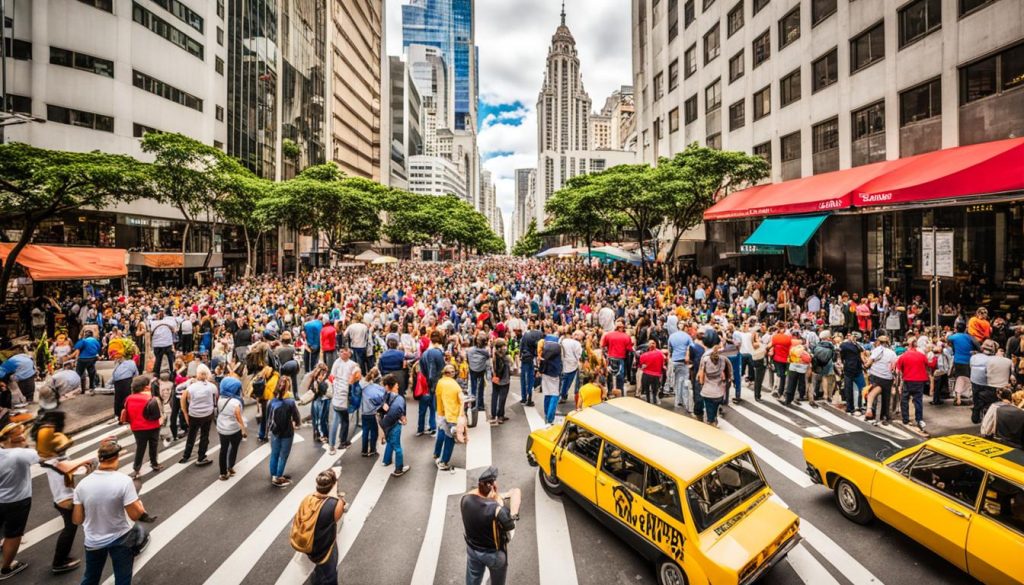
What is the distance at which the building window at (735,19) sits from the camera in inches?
1089

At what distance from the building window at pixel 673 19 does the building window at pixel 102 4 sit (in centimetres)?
4032

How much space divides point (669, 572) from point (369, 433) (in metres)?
5.29

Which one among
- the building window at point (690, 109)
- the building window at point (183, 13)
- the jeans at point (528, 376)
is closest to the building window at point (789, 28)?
the building window at point (690, 109)

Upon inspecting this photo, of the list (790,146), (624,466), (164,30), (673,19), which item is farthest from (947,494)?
(164,30)

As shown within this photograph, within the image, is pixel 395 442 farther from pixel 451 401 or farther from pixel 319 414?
pixel 319 414

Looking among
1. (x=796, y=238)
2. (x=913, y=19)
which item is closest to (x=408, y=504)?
(x=796, y=238)

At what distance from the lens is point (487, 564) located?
163 inches

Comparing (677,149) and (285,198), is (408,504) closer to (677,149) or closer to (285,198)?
(285,198)

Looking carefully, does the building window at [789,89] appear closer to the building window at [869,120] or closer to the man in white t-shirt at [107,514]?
the building window at [869,120]

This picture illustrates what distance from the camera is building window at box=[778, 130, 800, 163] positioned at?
Result: 2335 centimetres

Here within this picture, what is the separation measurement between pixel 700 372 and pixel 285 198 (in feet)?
110

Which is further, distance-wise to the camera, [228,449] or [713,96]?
[713,96]

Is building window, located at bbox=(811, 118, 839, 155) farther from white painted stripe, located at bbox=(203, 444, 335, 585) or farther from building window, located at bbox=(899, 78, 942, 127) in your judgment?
white painted stripe, located at bbox=(203, 444, 335, 585)

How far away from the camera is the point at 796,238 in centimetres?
1808
